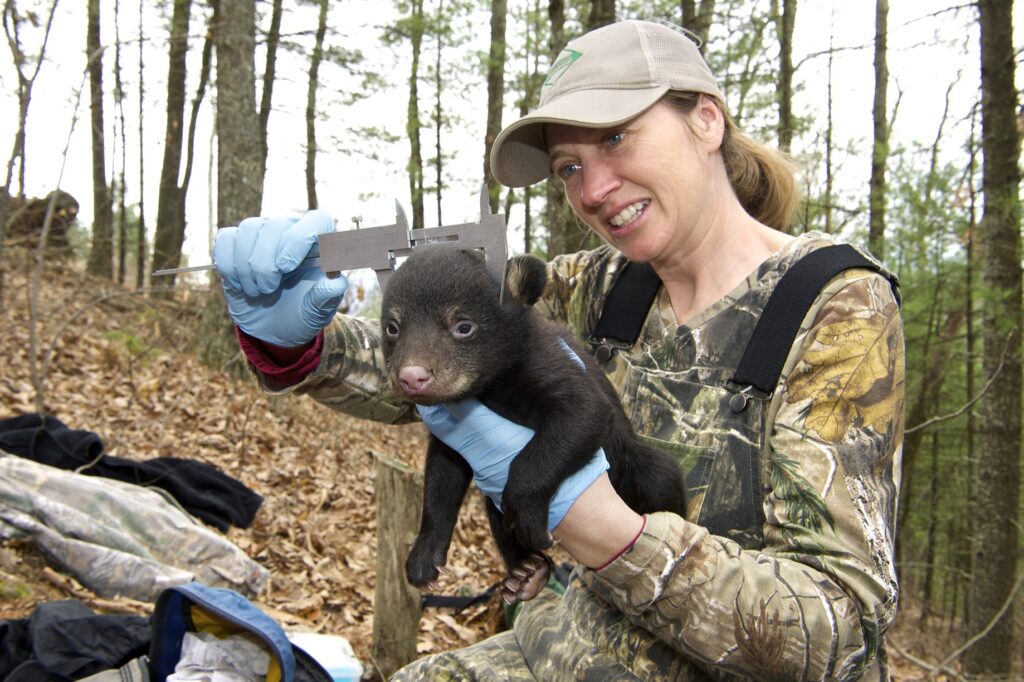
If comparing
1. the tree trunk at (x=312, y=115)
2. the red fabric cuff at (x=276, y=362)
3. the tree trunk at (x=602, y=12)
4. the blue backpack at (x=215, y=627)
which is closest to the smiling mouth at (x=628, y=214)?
the red fabric cuff at (x=276, y=362)

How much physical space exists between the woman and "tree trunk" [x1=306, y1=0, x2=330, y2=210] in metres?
15.3

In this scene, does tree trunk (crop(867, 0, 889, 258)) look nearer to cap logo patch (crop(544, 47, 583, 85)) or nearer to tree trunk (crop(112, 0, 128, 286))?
cap logo patch (crop(544, 47, 583, 85))

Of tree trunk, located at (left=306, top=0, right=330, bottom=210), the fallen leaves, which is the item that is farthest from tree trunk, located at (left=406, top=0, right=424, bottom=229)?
the fallen leaves

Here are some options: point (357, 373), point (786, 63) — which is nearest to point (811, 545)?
point (357, 373)

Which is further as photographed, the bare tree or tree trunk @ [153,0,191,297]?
tree trunk @ [153,0,191,297]

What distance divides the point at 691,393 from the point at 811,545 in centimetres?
64

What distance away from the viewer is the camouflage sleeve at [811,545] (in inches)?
71.7

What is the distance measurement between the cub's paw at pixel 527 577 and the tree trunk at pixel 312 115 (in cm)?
1580

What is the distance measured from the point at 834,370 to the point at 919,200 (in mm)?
9752

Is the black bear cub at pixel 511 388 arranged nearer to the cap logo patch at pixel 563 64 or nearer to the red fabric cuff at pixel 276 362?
the red fabric cuff at pixel 276 362

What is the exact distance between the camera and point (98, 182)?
585 inches

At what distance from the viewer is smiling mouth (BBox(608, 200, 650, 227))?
8.06 feet

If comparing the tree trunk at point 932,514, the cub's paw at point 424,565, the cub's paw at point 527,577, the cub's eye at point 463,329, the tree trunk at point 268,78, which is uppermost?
the tree trunk at point 268,78

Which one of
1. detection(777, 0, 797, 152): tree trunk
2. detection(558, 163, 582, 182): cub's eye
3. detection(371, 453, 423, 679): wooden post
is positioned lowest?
detection(371, 453, 423, 679): wooden post
